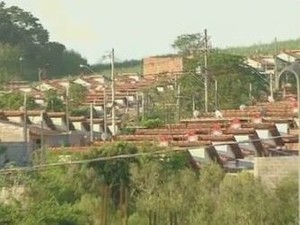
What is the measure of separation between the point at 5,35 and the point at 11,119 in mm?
33745

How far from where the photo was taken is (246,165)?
23453 millimetres

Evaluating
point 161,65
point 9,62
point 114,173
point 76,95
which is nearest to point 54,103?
point 76,95

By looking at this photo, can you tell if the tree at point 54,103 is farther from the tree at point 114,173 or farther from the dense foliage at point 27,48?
the tree at point 114,173

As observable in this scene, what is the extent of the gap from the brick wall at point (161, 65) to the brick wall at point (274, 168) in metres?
35.4

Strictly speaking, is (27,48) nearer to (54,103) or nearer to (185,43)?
(185,43)

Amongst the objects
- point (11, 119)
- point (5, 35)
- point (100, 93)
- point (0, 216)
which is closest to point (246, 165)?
point (0, 216)

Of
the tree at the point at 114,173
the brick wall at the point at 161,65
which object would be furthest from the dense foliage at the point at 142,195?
the brick wall at the point at 161,65

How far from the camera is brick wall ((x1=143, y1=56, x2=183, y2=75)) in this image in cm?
5507

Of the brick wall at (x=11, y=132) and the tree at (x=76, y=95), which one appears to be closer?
the brick wall at (x=11, y=132)

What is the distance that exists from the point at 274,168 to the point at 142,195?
2.52m

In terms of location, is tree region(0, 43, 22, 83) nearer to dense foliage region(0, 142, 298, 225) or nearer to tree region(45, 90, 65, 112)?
tree region(45, 90, 65, 112)

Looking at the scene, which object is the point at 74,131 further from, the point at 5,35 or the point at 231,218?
the point at 5,35

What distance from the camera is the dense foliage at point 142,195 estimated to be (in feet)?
51.5

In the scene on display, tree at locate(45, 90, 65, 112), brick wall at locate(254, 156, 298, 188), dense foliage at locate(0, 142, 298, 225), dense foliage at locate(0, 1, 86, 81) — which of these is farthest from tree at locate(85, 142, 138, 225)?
dense foliage at locate(0, 1, 86, 81)
